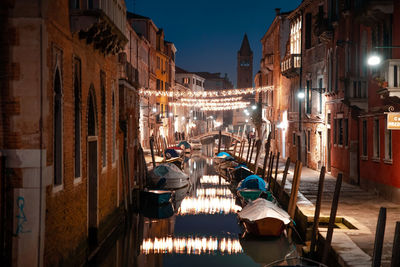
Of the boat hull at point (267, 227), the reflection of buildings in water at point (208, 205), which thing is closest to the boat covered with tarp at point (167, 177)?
the reflection of buildings in water at point (208, 205)

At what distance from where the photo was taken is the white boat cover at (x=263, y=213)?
13180mm

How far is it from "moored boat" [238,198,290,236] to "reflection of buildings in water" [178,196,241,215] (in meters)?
4.97

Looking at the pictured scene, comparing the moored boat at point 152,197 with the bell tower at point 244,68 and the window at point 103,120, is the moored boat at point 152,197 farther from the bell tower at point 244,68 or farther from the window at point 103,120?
the bell tower at point 244,68

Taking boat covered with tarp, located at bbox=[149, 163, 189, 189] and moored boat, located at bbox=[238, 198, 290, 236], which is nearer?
moored boat, located at bbox=[238, 198, 290, 236]

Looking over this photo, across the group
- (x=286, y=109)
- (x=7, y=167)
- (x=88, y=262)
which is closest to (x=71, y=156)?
(x=7, y=167)

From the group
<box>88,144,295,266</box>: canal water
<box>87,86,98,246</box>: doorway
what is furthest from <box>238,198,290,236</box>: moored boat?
<box>87,86,98,246</box>: doorway

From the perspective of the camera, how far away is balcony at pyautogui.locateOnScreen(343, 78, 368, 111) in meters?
16.4

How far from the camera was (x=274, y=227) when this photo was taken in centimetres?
1323

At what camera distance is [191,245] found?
1351cm

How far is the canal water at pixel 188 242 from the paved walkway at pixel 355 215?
1.68 metres

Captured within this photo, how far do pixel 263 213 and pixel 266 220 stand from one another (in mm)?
217

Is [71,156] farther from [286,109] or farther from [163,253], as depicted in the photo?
[286,109]

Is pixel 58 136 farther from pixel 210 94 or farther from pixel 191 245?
pixel 210 94

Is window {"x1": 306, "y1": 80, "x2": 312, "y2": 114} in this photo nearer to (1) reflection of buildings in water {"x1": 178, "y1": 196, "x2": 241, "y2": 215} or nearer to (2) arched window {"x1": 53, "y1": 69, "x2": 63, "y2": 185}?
(1) reflection of buildings in water {"x1": 178, "y1": 196, "x2": 241, "y2": 215}
